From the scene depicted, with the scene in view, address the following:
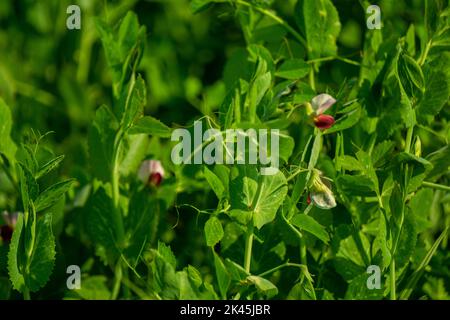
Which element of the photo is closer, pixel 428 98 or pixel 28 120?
pixel 428 98

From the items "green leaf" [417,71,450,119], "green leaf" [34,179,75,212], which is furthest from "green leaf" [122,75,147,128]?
"green leaf" [417,71,450,119]

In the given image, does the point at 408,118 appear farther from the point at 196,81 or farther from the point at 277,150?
the point at 196,81

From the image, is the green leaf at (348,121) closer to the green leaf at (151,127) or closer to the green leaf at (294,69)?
the green leaf at (294,69)

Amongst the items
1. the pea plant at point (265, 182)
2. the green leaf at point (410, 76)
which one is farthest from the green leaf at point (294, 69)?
the green leaf at point (410, 76)

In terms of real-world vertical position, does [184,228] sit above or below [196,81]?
below

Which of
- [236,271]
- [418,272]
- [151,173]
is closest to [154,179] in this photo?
[151,173]
